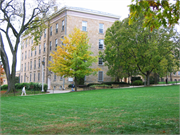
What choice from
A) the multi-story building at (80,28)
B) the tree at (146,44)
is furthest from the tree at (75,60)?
the multi-story building at (80,28)

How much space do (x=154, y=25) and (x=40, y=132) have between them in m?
5.21

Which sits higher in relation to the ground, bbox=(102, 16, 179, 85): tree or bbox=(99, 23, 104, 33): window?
bbox=(99, 23, 104, 33): window

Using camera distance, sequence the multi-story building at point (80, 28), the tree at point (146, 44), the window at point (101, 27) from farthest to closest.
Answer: the window at point (101, 27) → the multi-story building at point (80, 28) → the tree at point (146, 44)

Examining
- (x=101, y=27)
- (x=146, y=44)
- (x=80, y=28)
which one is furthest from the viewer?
(x=101, y=27)

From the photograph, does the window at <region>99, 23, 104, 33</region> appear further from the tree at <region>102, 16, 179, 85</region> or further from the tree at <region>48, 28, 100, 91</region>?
the tree at <region>48, 28, 100, 91</region>

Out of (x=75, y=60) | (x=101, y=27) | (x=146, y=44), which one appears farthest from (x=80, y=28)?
(x=146, y=44)

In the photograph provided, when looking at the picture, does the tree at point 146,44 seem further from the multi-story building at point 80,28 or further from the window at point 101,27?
the window at point 101,27

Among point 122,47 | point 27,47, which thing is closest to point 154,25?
point 122,47

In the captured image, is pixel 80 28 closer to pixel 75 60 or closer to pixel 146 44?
pixel 75 60

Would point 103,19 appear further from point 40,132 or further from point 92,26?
point 40,132

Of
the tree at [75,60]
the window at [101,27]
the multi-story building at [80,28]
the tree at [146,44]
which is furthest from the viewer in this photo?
the window at [101,27]

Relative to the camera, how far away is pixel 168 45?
30078mm

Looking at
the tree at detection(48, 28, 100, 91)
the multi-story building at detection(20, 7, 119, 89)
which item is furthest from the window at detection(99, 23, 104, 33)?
the tree at detection(48, 28, 100, 91)

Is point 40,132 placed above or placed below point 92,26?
below
